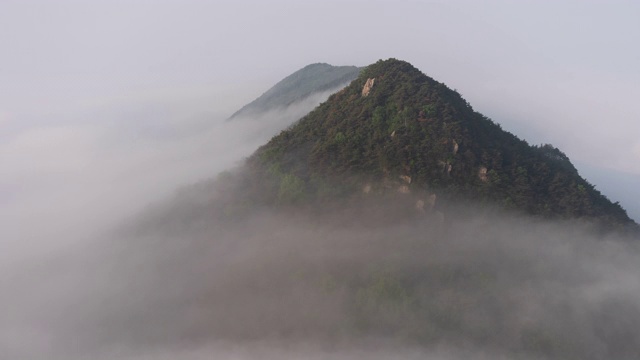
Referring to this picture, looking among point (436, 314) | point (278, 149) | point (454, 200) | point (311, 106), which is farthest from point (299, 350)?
point (311, 106)

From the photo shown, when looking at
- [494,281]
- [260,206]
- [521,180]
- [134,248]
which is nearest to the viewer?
[494,281]

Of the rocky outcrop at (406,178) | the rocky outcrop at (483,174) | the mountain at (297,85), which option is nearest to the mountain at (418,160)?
the rocky outcrop at (406,178)

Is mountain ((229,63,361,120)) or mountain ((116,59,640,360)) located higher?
mountain ((229,63,361,120))

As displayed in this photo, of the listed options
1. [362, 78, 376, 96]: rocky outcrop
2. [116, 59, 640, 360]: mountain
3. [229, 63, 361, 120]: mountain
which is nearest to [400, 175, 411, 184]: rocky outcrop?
[116, 59, 640, 360]: mountain

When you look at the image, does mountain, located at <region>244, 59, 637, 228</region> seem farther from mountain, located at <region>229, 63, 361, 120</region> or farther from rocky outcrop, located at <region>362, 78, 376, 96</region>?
mountain, located at <region>229, 63, 361, 120</region>

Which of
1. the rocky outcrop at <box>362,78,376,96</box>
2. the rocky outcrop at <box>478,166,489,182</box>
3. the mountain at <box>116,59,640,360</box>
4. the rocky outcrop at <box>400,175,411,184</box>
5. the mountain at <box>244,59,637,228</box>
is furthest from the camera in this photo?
the rocky outcrop at <box>362,78,376,96</box>

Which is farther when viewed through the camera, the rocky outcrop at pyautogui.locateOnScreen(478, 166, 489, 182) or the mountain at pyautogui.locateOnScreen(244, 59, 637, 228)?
the rocky outcrop at pyautogui.locateOnScreen(478, 166, 489, 182)

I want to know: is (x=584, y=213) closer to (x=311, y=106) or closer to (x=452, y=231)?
(x=452, y=231)

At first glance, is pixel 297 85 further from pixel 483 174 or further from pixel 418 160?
pixel 483 174
